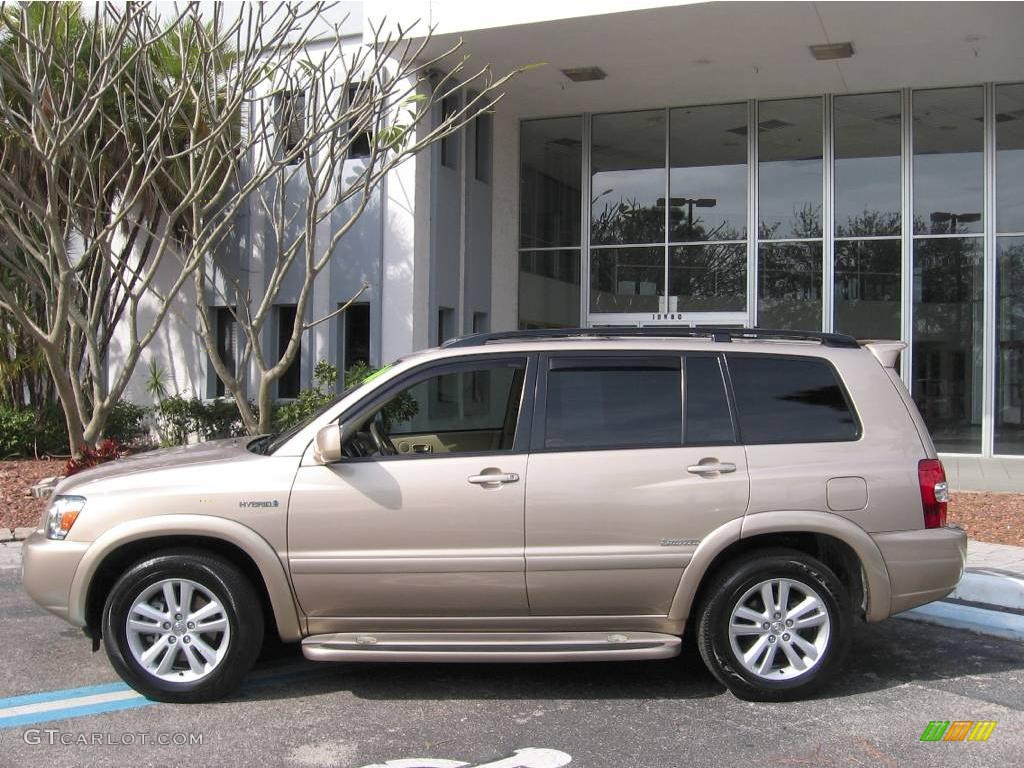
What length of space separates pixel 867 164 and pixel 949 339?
3271 millimetres

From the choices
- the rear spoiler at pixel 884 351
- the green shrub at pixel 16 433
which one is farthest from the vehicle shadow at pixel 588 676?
the green shrub at pixel 16 433

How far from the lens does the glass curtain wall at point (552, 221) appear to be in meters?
18.3

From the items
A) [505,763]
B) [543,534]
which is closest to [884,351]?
[543,534]

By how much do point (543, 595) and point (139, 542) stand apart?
6.67ft

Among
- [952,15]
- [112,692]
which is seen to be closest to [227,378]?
[112,692]

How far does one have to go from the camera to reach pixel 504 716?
4703 mm

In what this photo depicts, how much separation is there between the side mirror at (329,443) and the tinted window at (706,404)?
1.76 m

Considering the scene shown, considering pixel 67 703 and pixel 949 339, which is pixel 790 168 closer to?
pixel 949 339

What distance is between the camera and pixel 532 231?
60.1 ft

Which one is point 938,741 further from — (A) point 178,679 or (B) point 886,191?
(B) point 886,191

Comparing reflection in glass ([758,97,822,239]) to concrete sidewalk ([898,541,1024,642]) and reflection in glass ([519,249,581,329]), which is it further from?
concrete sidewalk ([898,541,1024,642])

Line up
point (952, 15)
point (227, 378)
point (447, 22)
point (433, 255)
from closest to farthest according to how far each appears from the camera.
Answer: point (227, 378), point (952, 15), point (447, 22), point (433, 255)

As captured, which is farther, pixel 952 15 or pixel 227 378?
pixel 952 15

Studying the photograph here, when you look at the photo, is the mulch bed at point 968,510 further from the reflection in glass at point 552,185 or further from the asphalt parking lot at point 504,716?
the reflection in glass at point 552,185
